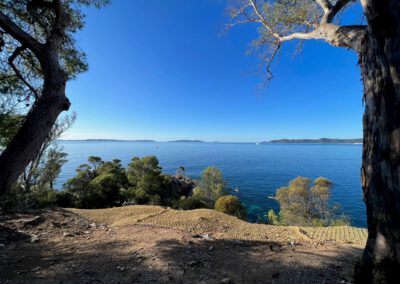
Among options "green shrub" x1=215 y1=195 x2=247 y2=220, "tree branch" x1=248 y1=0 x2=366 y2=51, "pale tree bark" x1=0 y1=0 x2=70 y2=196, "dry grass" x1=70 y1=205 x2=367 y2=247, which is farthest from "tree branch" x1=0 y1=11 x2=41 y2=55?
"green shrub" x1=215 y1=195 x2=247 y2=220

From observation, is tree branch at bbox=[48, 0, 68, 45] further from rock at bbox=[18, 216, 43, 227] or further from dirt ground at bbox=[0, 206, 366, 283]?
rock at bbox=[18, 216, 43, 227]

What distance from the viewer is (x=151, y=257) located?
3023mm

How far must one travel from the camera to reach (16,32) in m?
2.74

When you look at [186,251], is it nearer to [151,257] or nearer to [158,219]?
[151,257]

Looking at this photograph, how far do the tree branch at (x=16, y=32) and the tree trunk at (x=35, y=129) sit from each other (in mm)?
377

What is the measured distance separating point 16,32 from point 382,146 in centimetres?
444

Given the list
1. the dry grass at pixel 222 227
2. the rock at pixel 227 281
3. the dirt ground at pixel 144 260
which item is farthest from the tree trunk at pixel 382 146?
the dry grass at pixel 222 227

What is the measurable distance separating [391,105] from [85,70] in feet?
20.5

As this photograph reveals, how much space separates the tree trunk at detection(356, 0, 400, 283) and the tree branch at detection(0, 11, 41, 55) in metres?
4.00

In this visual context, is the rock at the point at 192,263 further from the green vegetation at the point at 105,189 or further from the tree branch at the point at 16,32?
the green vegetation at the point at 105,189

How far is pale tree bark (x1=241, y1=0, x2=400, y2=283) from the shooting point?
157cm

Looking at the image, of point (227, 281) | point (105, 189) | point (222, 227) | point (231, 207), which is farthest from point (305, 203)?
point (227, 281)

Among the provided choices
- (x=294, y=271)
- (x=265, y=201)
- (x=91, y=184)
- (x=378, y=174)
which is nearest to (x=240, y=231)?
(x=294, y=271)

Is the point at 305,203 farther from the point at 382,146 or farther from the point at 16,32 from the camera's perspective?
the point at 16,32
